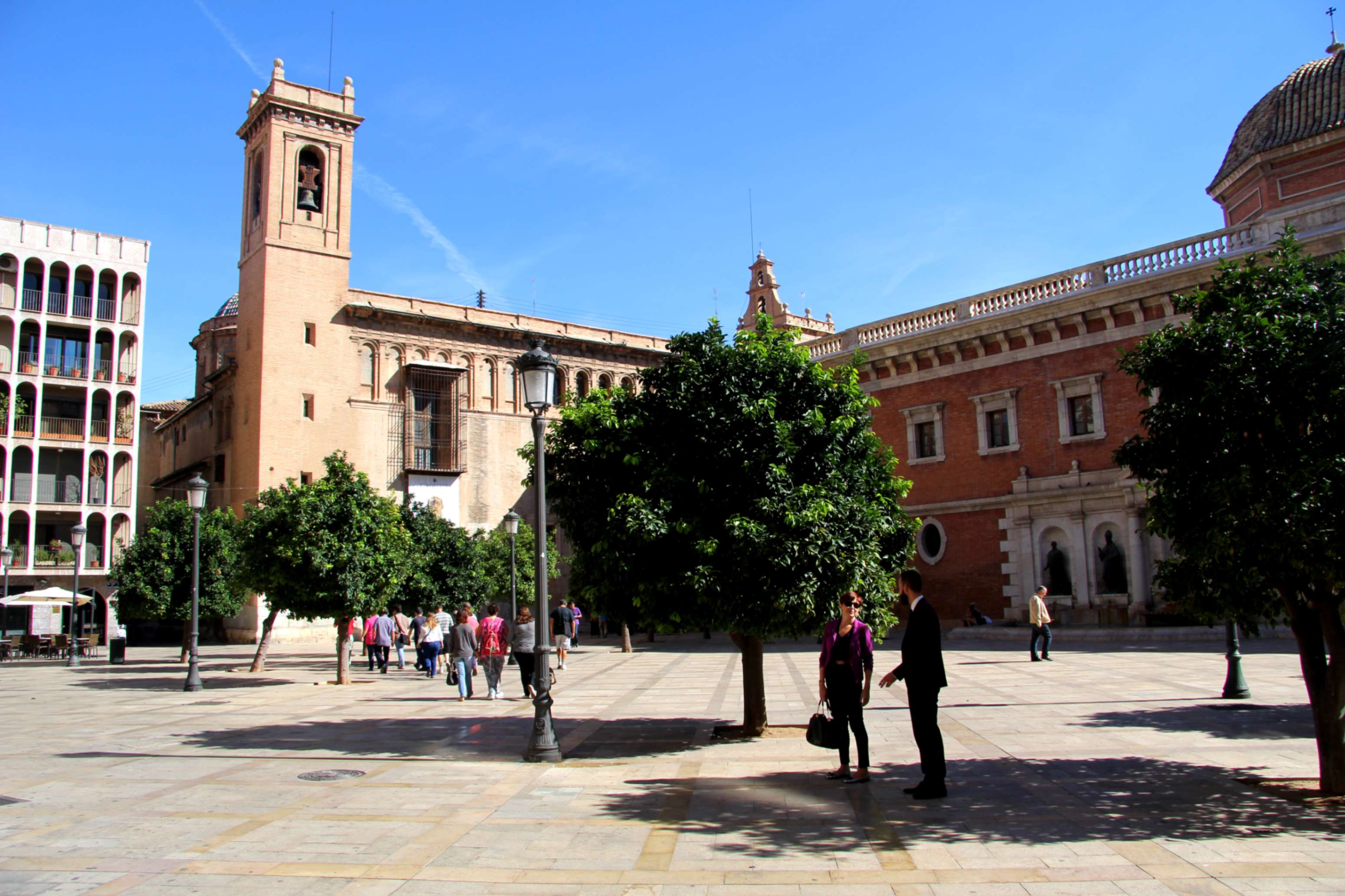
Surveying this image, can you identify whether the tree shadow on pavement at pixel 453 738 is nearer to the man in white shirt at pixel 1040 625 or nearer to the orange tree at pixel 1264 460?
the orange tree at pixel 1264 460

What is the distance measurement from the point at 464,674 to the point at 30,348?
35987 mm

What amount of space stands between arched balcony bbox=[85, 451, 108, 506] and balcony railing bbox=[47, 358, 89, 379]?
3.43m

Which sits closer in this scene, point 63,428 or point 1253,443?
point 1253,443

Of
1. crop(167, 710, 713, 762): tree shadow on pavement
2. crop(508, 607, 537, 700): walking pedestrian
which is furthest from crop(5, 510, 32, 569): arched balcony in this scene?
crop(508, 607, 537, 700): walking pedestrian

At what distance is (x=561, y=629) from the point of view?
81.0 feet

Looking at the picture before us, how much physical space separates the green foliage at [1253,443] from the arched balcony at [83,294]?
46157 millimetres

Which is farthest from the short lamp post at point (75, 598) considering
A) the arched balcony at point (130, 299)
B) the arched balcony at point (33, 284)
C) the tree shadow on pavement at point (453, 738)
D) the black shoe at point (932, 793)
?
the black shoe at point (932, 793)

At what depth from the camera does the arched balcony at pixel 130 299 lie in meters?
44.5

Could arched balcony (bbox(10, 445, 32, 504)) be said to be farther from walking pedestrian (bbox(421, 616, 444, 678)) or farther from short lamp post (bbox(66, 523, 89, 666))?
walking pedestrian (bbox(421, 616, 444, 678))

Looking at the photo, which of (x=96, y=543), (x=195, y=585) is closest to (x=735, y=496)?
(x=195, y=585)

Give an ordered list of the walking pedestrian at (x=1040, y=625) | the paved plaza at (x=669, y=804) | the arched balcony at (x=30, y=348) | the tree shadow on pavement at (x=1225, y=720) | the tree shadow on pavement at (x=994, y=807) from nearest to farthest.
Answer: the paved plaza at (x=669, y=804) → the tree shadow on pavement at (x=994, y=807) → the tree shadow on pavement at (x=1225, y=720) → the walking pedestrian at (x=1040, y=625) → the arched balcony at (x=30, y=348)

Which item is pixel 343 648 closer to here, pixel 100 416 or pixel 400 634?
pixel 400 634

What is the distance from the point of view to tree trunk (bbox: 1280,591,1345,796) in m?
7.49

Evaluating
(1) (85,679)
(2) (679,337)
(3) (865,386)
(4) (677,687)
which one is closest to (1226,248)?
(3) (865,386)
